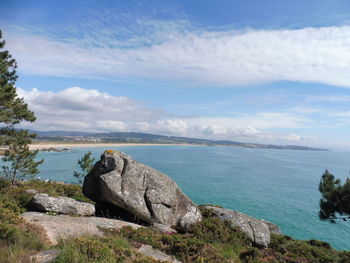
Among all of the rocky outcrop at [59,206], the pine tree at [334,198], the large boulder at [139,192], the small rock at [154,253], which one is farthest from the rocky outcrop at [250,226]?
the rocky outcrop at [59,206]

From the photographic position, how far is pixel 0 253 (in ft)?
20.9

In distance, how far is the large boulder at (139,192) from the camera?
14.7 m

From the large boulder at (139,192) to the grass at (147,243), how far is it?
1350mm

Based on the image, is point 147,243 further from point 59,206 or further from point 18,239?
point 59,206

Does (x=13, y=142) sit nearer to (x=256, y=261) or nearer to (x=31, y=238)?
(x=31, y=238)

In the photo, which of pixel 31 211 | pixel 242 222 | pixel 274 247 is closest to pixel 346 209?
pixel 274 247

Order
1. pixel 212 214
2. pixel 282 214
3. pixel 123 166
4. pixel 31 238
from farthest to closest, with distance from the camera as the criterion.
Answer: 1. pixel 282 214
2. pixel 212 214
3. pixel 123 166
4. pixel 31 238

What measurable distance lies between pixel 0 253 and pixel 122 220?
→ 8892 millimetres

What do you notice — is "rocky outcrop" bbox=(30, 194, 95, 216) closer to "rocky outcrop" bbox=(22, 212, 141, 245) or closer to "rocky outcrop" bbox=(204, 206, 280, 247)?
"rocky outcrop" bbox=(22, 212, 141, 245)

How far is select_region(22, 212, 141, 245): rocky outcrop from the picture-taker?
35.0 ft

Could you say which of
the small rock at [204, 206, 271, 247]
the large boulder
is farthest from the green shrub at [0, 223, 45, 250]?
the small rock at [204, 206, 271, 247]

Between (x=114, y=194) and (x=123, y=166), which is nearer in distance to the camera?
(x=114, y=194)

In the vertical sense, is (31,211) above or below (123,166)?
below

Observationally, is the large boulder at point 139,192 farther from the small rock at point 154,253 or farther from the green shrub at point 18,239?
the green shrub at point 18,239
